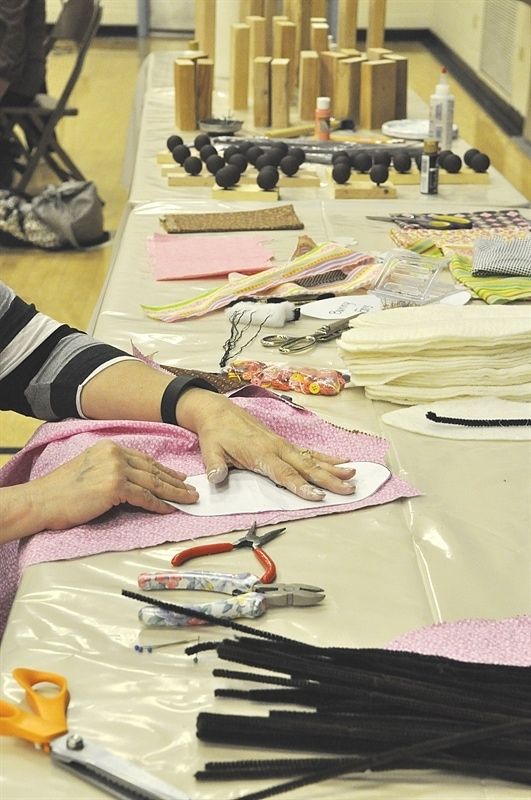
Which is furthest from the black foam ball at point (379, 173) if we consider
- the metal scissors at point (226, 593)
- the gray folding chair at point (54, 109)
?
Answer: the gray folding chair at point (54, 109)

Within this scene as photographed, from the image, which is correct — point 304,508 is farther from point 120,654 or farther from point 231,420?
point 120,654

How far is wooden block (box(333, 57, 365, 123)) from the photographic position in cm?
380

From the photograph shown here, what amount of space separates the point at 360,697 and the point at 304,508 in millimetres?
428

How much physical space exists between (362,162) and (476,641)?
2.17 metres

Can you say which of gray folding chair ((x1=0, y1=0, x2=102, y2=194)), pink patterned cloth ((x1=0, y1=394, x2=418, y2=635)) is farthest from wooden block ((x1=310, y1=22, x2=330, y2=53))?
pink patterned cloth ((x1=0, y1=394, x2=418, y2=635))

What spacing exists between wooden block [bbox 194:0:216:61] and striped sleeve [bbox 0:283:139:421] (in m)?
2.97

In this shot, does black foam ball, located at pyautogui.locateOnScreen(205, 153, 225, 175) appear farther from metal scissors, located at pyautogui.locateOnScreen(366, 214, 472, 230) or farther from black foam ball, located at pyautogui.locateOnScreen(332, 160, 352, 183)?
metal scissors, located at pyautogui.locateOnScreen(366, 214, 472, 230)

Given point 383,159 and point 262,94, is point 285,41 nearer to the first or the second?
point 262,94

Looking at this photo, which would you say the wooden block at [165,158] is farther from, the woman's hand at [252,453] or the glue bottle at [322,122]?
the woman's hand at [252,453]

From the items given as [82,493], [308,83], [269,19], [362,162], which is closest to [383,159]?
[362,162]

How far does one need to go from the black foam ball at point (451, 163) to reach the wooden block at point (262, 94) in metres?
0.85

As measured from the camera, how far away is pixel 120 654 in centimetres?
110

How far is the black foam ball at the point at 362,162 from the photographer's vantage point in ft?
10.1

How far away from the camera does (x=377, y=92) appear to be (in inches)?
148
